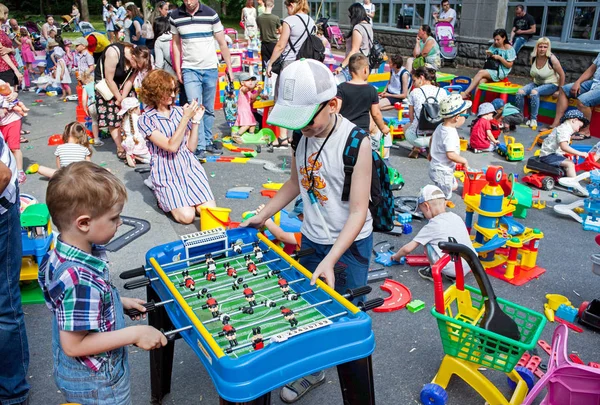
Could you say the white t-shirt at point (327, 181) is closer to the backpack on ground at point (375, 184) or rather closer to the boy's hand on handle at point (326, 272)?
the backpack on ground at point (375, 184)

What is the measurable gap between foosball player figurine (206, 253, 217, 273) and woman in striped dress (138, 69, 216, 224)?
2.89m

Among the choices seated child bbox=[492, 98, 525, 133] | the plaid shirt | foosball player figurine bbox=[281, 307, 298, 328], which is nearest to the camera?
the plaid shirt

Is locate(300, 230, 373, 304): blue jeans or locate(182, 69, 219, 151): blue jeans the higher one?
locate(182, 69, 219, 151): blue jeans

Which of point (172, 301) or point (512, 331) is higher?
point (172, 301)

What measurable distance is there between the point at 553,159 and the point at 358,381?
5.57 metres

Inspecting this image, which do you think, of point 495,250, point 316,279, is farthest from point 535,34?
point 316,279

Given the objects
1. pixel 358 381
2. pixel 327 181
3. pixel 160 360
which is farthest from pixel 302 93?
pixel 160 360

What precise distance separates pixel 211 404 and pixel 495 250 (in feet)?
9.79

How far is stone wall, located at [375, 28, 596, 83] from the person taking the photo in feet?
36.4

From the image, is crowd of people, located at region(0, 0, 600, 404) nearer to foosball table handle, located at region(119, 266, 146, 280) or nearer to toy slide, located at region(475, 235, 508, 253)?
foosball table handle, located at region(119, 266, 146, 280)

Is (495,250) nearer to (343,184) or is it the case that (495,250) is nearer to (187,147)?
(343,184)

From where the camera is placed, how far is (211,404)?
301 cm

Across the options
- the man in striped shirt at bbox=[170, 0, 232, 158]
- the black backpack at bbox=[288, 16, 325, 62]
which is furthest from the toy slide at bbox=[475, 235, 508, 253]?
the man in striped shirt at bbox=[170, 0, 232, 158]

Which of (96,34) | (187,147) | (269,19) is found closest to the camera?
(187,147)
